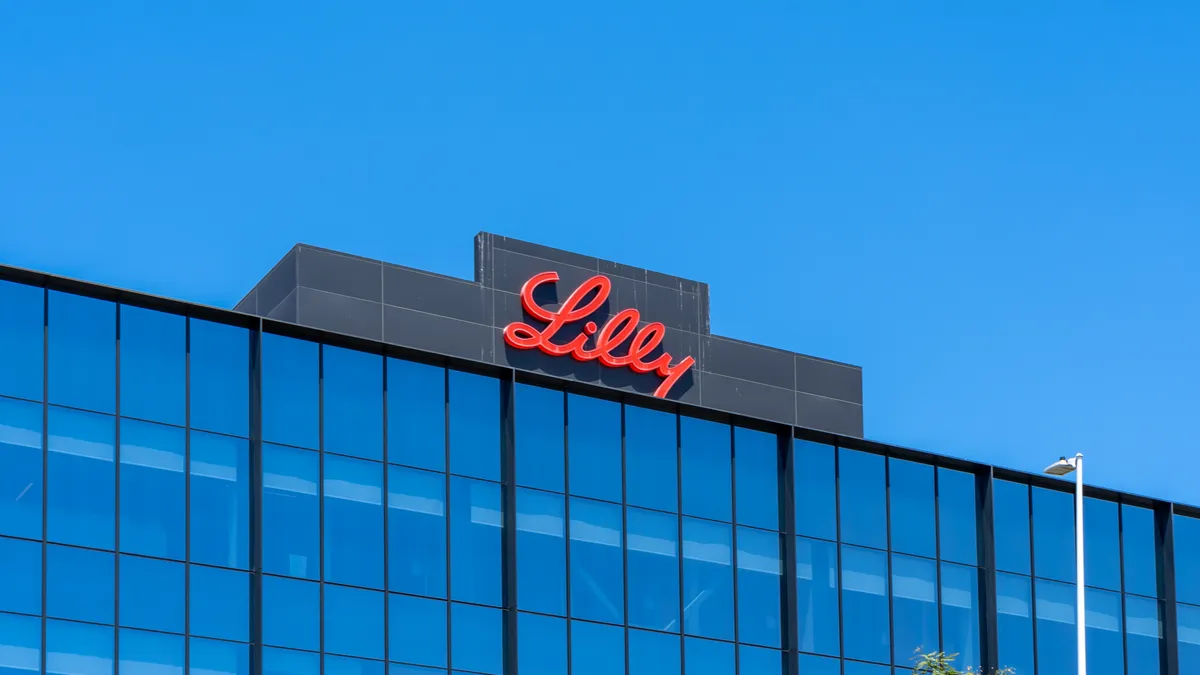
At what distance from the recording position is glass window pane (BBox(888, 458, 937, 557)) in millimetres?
61781

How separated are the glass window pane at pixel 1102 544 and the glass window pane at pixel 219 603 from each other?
2519 centimetres

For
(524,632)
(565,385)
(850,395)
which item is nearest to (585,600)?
(524,632)

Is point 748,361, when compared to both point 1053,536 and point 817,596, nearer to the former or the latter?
point 817,596

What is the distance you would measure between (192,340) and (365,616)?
7.70 metres

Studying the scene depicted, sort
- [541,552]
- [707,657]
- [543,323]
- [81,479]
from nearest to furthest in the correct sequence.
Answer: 1. [81,479]
2. [541,552]
3. [707,657]
4. [543,323]

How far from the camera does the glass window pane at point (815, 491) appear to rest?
198 ft

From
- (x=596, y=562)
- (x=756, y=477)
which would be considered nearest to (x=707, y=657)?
(x=596, y=562)

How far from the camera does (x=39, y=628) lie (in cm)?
4881

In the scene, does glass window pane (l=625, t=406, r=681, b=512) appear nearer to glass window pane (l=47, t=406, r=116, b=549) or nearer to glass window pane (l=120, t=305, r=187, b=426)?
glass window pane (l=120, t=305, r=187, b=426)

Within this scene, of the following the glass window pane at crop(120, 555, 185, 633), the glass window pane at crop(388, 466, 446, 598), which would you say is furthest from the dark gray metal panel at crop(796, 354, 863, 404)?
the glass window pane at crop(120, 555, 185, 633)

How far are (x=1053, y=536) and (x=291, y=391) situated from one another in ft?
77.3

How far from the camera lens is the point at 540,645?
55219 mm

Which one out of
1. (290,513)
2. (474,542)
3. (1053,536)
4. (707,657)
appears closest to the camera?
(290,513)

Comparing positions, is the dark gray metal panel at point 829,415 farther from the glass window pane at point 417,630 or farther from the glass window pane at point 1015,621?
the glass window pane at point 417,630
